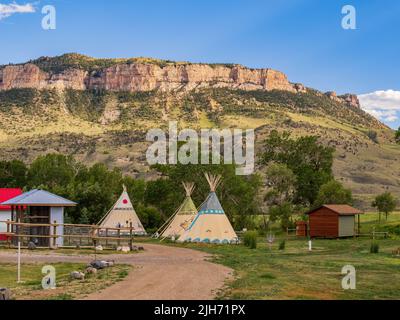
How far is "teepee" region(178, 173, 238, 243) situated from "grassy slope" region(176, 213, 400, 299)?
4.06 metres

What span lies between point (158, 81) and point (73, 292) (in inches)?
5896

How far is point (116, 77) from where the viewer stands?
15688cm

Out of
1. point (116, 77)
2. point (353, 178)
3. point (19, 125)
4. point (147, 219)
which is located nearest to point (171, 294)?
point (147, 219)

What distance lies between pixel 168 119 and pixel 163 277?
370 feet

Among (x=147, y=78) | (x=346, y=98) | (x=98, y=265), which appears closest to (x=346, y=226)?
(x=98, y=265)

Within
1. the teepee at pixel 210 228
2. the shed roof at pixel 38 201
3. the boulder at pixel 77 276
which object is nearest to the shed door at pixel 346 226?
the teepee at pixel 210 228

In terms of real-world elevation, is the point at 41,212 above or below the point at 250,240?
above

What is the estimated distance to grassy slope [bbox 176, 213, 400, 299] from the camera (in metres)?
15.1

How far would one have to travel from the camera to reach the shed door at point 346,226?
4291 centimetres

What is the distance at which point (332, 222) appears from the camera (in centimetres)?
4300

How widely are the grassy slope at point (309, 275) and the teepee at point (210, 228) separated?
160 inches

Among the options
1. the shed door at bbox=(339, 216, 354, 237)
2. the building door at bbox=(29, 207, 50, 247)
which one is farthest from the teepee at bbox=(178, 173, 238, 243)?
the shed door at bbox=(339, 216, 354, 237)

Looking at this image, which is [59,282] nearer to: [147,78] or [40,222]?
[40,222]

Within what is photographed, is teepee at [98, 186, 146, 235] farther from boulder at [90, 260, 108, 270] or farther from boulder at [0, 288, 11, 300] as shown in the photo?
boulder at [0, 288, 11, 300]
